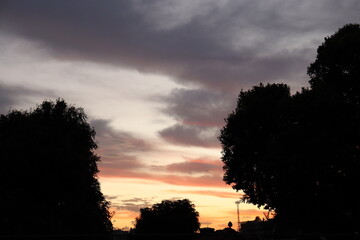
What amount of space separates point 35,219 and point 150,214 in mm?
80327

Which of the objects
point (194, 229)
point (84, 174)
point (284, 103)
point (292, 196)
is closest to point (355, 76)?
point (284, 103)

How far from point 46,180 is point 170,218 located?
2891 inches

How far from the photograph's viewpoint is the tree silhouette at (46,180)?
38281 mm

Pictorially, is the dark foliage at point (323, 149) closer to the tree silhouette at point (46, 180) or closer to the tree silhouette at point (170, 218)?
the tree silhouette at point (46, 180)

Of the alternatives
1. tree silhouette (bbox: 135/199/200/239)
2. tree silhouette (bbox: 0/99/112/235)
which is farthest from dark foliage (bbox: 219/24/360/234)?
tree silhouette (bbox: 135/199/200/239)

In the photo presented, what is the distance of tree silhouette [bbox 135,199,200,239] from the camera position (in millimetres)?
111688

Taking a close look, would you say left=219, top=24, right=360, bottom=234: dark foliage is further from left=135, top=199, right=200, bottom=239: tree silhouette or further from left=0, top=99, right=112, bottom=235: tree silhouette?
left=135, top=199, right=200, bottom=239: tree silhouette

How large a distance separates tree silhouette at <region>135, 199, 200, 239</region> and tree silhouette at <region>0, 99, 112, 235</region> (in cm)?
6678

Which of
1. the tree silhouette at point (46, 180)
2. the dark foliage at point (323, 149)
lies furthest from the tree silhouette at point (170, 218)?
the dark foliage at point (323, 149)

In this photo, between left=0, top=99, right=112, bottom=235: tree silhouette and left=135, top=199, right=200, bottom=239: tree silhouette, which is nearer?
left=0, top=99, right=112, bottom=235: tree silhouette

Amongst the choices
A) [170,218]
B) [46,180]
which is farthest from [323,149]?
[170,218]

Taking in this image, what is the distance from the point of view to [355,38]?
3959cm

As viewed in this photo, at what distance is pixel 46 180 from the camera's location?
42.4m

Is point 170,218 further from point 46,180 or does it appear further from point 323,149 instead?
point 323,149
